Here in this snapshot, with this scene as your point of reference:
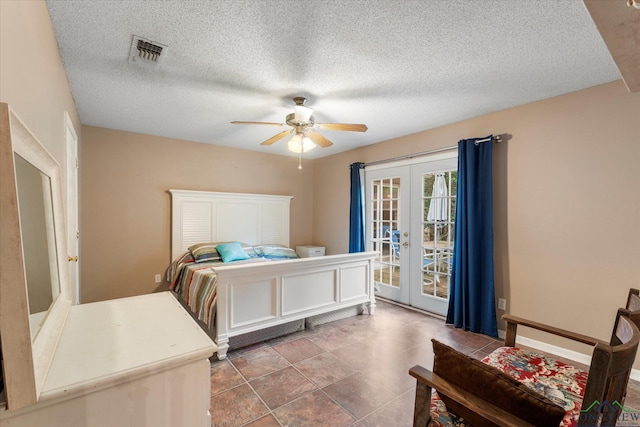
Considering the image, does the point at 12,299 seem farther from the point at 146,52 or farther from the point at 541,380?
the point at 541,380

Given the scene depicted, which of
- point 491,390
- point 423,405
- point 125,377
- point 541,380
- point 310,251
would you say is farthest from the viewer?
point 310,251

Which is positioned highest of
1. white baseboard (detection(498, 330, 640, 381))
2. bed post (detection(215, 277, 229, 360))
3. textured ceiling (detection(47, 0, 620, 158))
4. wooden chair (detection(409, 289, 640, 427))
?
textured ceiling (detection(47, 0, 620, 158))

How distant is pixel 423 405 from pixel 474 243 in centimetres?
238

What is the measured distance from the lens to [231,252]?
157 inches

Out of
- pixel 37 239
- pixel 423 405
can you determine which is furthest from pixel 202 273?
pixel 423 405

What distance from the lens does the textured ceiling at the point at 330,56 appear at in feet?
5.34

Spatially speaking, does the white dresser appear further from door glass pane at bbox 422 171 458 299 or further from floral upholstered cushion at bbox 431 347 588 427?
door glass pane at bbox 422 171 458 299

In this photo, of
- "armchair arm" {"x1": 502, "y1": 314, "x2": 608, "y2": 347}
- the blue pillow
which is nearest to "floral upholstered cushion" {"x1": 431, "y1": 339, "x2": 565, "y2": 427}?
"armchair arm" {"x1": 502, "y1": 314, "x2": 608, "y2": 347}

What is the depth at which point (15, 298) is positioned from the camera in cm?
67

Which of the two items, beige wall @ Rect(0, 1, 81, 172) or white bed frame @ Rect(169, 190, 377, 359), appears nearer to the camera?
beige wall @ Rect(0, 1, 81, 172)

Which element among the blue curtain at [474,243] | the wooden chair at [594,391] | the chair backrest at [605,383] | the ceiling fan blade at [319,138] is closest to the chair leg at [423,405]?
the wooden chair at [594,391]

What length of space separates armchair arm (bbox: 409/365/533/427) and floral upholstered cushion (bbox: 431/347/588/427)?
0.20ft

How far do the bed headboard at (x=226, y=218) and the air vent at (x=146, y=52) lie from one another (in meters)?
2.28

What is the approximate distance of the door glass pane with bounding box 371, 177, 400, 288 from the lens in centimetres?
420
